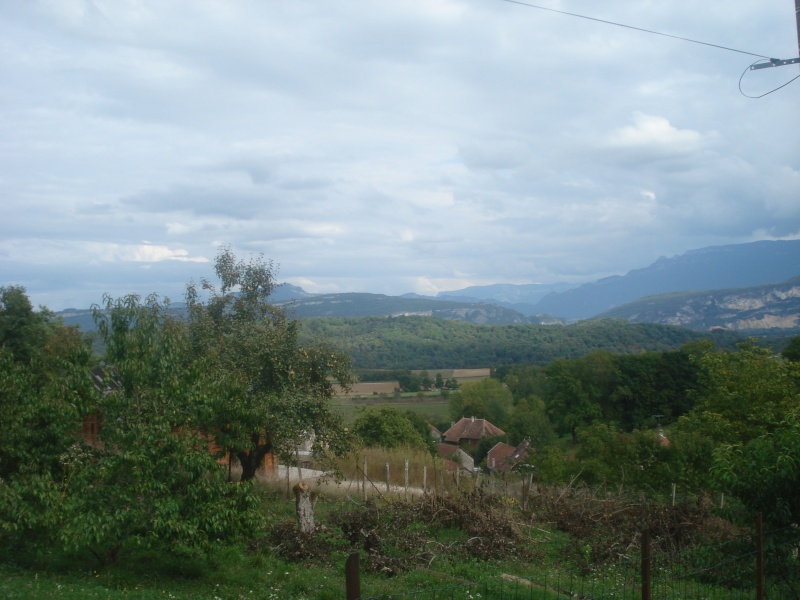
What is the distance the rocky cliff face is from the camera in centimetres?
14462

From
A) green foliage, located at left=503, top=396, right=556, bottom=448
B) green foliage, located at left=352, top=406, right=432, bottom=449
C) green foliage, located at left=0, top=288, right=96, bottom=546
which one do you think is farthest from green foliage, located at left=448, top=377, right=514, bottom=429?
green foliage, located at left=0, top=288, right=96, bottom=546

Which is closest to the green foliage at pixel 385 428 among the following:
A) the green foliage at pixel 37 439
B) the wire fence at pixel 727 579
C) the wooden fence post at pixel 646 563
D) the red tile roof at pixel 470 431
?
the green foliage at pixel 37 439

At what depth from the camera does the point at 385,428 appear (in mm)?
35500

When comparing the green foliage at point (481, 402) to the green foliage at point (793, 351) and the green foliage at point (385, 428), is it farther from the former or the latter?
the green foliage at point (385, 428)

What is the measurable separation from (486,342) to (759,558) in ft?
403

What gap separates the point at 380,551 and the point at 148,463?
4476 millimetres

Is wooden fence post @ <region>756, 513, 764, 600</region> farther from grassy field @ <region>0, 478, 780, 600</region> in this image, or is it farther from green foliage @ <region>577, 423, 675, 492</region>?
green foliage @ <region>577, 423, 675, 492</region>

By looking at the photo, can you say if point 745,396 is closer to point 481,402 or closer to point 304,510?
point 304,510

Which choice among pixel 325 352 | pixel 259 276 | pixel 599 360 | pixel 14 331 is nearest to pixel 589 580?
pixel 325 352

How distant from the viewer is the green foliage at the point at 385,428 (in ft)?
115

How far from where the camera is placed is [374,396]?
73875 millimetres

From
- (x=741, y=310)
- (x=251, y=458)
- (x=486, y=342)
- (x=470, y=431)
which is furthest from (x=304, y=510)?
(x=741, y=310)

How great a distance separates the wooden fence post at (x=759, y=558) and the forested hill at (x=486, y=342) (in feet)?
271

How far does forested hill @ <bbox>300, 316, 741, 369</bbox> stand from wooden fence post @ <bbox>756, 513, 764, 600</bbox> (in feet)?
271
